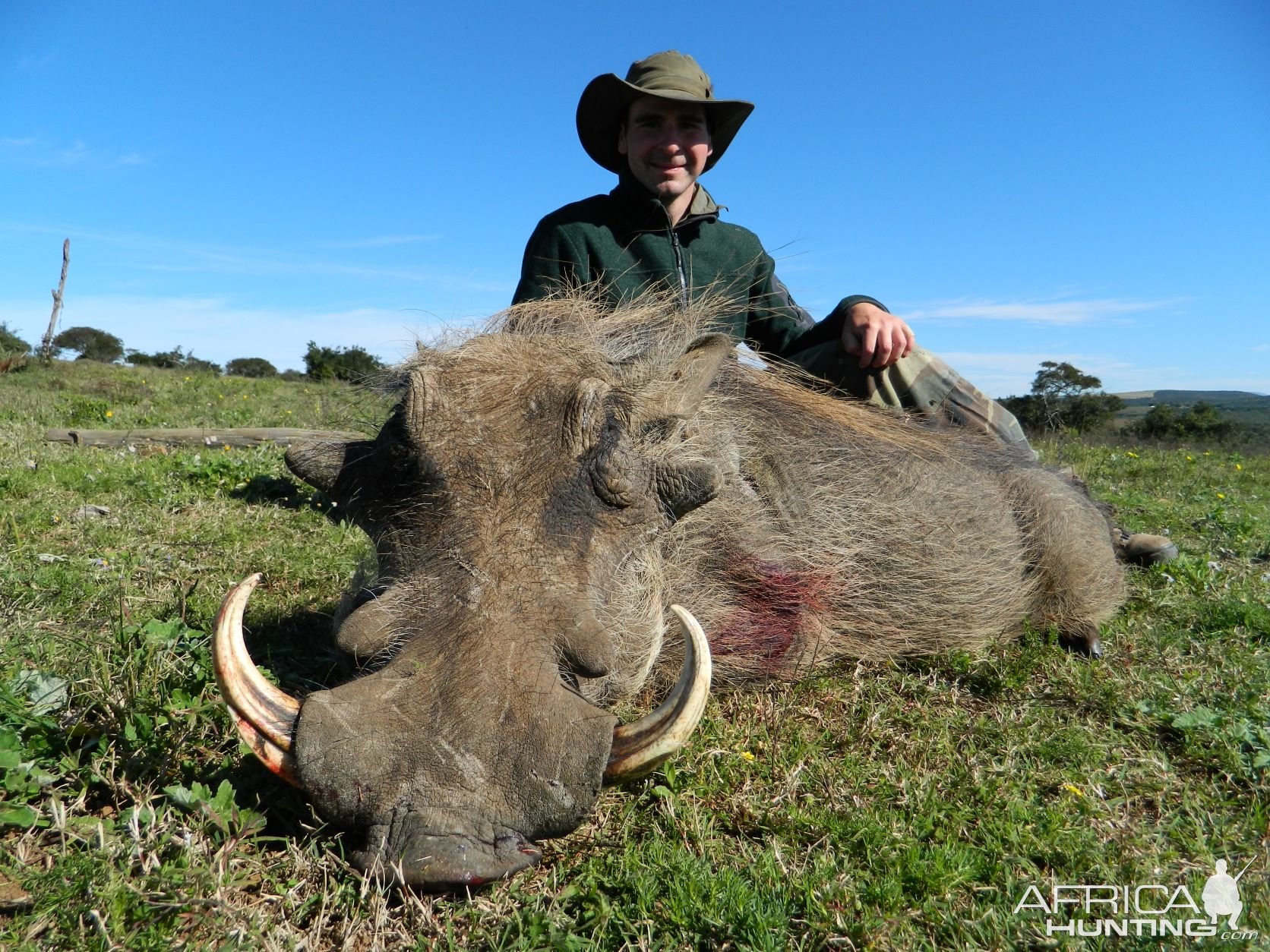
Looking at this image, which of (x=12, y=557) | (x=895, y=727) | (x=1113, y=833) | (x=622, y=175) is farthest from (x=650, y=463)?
(x=12, y=557)

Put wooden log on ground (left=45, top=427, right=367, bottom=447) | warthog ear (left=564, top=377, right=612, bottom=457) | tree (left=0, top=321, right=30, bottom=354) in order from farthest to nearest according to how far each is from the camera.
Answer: tree (left=0, top=321, right=30, bottom=354) < wooden log on ground (left=45, top=427, right=367, bottom=447) < warthog ear (left=564, top=377, right=612, bottom=457)

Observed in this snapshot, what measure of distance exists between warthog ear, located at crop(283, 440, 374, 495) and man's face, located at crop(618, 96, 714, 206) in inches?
77.0

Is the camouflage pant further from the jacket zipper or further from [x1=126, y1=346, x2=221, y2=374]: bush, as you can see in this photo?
[x1=126, y1=346, x2=221, y2=374]: bush

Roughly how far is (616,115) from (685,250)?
2.31 ft

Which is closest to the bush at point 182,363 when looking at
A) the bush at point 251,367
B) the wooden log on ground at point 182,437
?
the bush at point 251,367

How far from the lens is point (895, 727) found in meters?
2.42

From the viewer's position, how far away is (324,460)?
2.42 metres

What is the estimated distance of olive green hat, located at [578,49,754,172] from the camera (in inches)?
141

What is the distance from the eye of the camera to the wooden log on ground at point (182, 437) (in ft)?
22.6

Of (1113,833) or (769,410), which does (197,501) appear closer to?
(769,410)

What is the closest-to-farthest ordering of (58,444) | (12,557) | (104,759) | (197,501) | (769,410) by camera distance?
(104,759)
(769,410)
(12,557)
(197,501)
(58,444)

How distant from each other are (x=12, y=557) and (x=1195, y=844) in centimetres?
404

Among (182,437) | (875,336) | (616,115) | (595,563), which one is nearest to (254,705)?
(595,563)

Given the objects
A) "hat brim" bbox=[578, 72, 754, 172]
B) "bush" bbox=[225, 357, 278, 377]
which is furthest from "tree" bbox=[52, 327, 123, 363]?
"hat brim" bbox=[578, 72, 754, 172]
